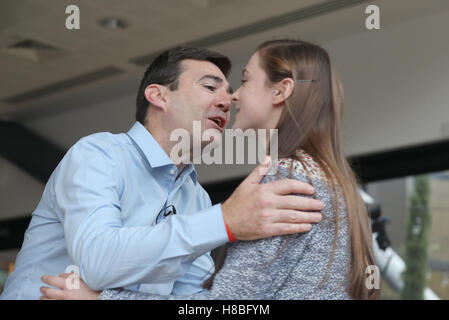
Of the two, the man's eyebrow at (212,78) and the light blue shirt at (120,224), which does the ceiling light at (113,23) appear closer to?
the man's eyebrow at (212,78)

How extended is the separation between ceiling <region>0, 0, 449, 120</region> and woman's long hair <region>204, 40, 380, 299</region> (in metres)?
2.52

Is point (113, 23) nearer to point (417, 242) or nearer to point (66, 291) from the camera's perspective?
point (417, 242)

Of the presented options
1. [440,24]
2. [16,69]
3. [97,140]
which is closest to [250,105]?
[97,140]

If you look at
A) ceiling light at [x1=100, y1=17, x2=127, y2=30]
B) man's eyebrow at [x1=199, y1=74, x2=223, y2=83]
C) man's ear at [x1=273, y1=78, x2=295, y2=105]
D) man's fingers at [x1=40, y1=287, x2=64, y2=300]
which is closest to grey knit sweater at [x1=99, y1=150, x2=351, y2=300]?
man's fingers at [x1=40, y1=287, x2=64, y2=300]

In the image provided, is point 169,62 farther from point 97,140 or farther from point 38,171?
point 38,171

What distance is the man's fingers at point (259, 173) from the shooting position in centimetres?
112

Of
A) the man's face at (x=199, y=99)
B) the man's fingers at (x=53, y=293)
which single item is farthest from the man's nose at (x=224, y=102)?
the man's fingers at (x=53, y=293)

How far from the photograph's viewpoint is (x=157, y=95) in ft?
5.81

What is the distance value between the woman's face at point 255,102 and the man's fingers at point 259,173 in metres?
0.23

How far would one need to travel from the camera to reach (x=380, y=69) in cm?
417

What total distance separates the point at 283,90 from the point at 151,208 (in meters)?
0.42

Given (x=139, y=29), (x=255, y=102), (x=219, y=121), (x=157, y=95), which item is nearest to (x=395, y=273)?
(x=139, y=29)

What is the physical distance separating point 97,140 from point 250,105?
0.37m

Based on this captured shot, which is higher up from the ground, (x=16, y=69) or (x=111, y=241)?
(x=16, y=69)
